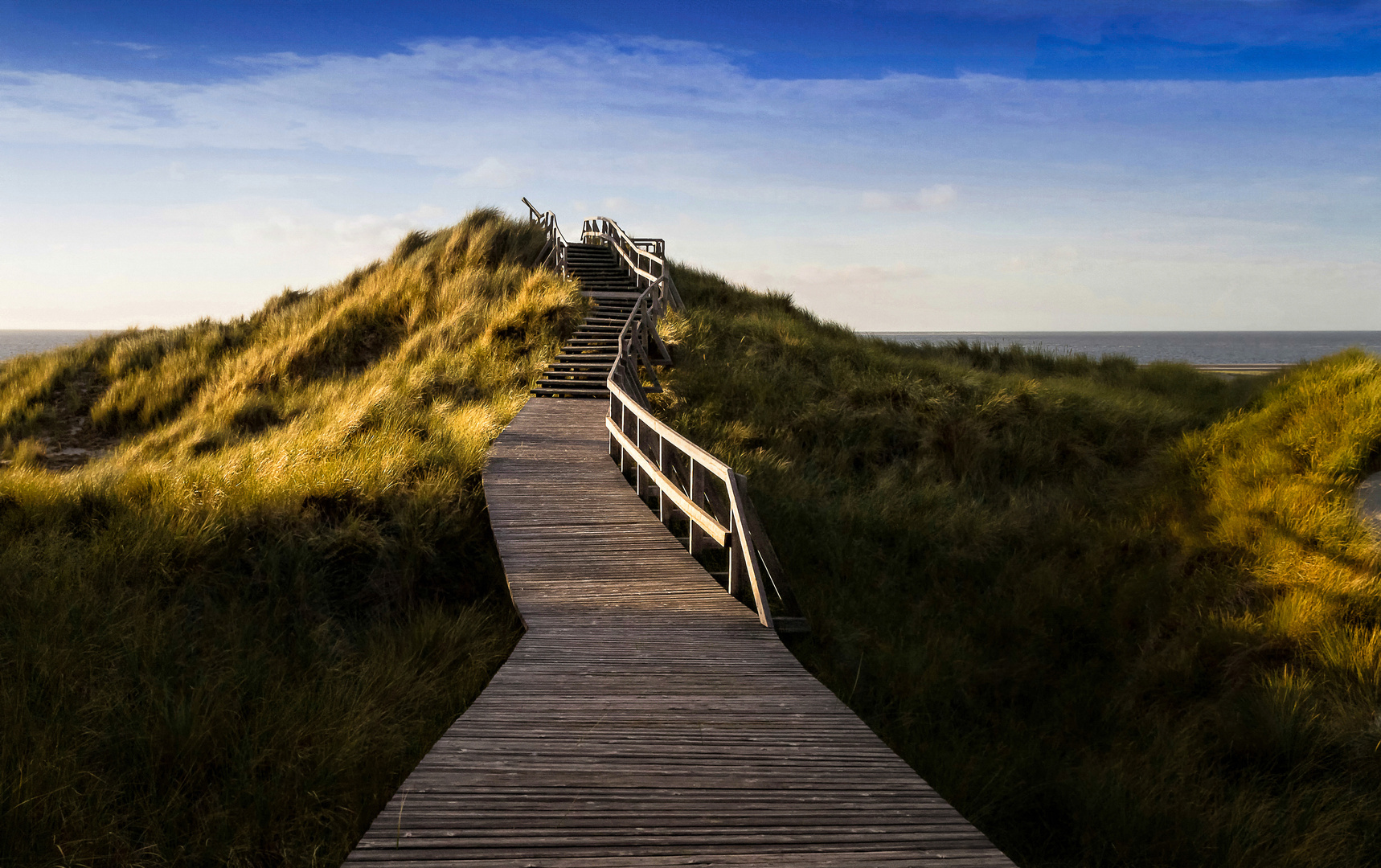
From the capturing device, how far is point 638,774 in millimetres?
3635

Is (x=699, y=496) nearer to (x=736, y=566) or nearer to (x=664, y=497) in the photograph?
(x=736, y=566)

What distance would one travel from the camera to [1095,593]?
8914 mm

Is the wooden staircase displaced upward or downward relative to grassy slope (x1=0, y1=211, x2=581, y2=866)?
upward

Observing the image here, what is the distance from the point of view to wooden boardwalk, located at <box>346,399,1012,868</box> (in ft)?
10.1

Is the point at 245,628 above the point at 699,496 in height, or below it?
below

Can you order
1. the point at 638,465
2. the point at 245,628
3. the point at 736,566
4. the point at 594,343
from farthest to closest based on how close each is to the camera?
the point at 594,343
the point at 638,465
the point at 736,566
the point at 245,628

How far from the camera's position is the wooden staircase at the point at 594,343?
16.2 metres

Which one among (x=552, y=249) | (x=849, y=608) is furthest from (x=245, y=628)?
(x=552, y=249)

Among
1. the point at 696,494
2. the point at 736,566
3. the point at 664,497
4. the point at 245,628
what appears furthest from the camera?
the point at 664,497

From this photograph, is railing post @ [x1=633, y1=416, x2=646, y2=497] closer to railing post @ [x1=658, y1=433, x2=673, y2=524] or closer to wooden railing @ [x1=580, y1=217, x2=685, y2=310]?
railing post @ [x1=658, y1=433, x2=673, y2=524]

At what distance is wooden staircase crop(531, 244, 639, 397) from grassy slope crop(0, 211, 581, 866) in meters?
1.75

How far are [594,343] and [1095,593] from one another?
12162 mm

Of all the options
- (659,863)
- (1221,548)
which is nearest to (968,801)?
(659,863)

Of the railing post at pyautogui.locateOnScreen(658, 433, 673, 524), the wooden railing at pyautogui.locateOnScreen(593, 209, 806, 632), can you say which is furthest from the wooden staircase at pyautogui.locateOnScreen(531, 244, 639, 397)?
the railing post at pyautogui.locateOnScreen(658, 433, 673, 524)
